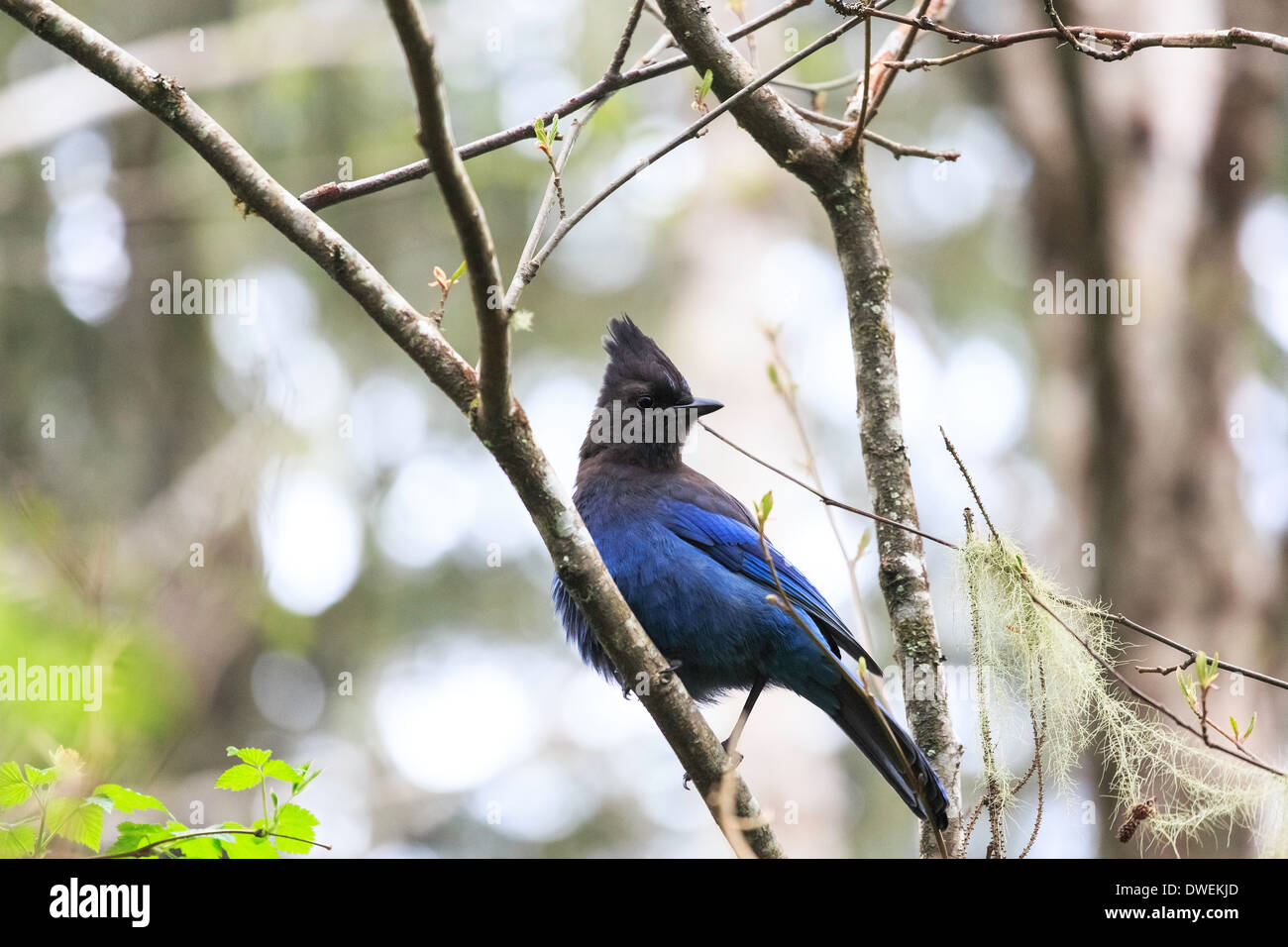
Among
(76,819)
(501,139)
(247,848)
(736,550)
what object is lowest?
(247,848)

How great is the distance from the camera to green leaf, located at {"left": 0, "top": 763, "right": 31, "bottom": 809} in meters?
2.09

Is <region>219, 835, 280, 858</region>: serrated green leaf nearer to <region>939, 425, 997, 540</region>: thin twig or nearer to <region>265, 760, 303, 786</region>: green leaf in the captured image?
<region>265, 760, 303, 786</region>: green leaf

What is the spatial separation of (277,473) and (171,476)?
7643 millimetres

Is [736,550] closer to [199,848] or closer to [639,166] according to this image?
[639,166]

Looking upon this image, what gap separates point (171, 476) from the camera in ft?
34.3

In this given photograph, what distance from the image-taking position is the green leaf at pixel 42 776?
207 cm

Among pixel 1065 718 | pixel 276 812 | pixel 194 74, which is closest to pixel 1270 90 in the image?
pixel 1065 718

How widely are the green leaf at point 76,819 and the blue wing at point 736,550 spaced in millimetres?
2779

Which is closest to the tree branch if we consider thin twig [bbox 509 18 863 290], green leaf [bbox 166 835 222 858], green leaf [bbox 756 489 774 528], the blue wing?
thin twig [bbox 509 18 863 290]

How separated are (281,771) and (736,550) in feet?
8.46

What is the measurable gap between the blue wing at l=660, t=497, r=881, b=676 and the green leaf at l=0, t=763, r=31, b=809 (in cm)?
282

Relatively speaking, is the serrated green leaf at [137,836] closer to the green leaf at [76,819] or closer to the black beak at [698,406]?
the green leaf at [76,819]

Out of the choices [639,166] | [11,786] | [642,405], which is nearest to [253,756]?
[11,786]

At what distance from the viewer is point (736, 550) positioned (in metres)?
4.68
